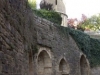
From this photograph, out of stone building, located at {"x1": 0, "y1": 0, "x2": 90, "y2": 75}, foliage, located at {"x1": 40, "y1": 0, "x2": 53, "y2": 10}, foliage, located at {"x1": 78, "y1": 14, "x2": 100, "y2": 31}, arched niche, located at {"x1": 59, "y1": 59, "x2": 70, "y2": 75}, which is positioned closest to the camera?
stone building, located at {"x1": 0, "y1": 0, "x2": 90, "y2": 75}

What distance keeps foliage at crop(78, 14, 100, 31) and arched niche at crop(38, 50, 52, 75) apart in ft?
94.7

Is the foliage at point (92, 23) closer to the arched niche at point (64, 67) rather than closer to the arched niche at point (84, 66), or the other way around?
the arched niche at point (84, 66)

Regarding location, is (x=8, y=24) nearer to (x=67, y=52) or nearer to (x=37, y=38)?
(x=37, y=38)

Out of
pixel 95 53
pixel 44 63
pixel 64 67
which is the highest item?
pixel 95 53

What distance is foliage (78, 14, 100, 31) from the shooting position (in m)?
41.5

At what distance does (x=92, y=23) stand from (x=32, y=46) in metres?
33.4

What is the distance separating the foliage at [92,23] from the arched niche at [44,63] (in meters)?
28.9

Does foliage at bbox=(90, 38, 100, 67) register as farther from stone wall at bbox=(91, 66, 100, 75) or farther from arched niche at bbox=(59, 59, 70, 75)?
arched niche at bbox=(59, 59, 70, 75)

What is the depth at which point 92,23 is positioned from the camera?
4209cm

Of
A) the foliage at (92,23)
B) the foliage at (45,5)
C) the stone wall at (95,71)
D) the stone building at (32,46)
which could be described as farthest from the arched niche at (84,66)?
the foliage at (92,23)

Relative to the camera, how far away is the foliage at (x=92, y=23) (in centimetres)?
4147

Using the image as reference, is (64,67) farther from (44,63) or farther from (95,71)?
(95,71)

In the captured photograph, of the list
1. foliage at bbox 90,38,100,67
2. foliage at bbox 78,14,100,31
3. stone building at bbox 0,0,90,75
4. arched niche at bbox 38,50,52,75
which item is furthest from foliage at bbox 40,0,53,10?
arched niche at bbox 38,50,52,75

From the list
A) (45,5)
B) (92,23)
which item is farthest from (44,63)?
(92,23)
